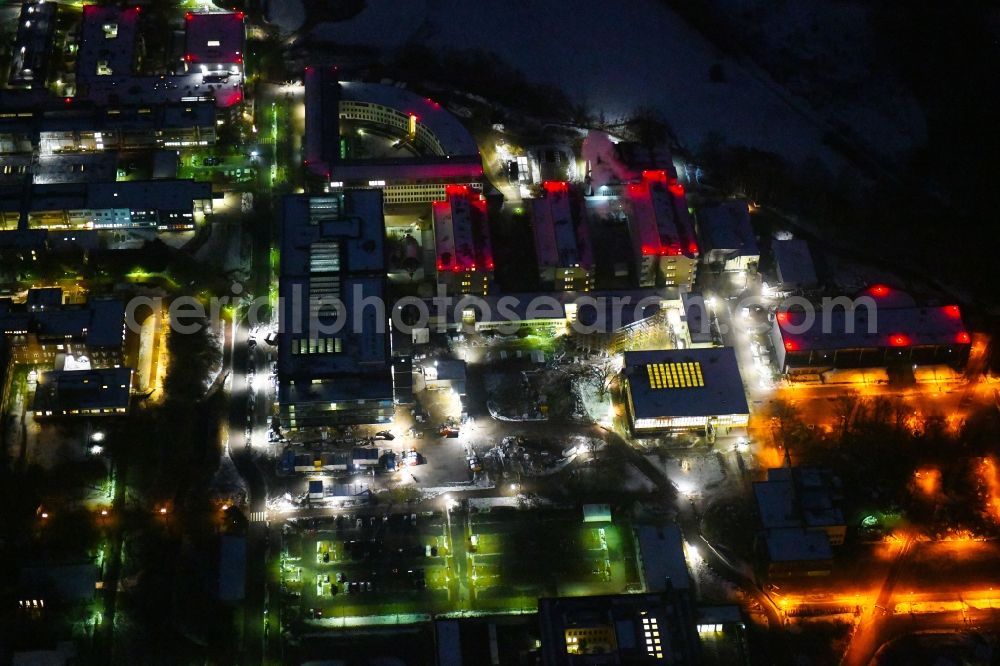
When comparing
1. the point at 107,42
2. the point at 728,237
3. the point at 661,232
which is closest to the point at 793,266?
the point at 728,237

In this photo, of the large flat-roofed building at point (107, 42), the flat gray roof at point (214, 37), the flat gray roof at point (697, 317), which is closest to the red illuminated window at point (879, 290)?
the flat gray roof at point (697, 317)

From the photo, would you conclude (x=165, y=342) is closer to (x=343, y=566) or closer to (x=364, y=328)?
(x=364, y=328)

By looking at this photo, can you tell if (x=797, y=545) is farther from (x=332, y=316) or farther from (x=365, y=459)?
(x=332, y=316)

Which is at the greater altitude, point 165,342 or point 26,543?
point 165,342

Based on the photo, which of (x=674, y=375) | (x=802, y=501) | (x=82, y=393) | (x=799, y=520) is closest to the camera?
(x=799, y=520)

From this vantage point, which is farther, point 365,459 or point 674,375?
point 674,375

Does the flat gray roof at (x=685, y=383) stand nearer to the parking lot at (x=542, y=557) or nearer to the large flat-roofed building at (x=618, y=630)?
the parking lot at (x=542, y=557)

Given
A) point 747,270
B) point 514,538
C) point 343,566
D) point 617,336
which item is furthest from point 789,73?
point 343,566

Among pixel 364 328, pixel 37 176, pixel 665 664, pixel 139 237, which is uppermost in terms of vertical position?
pixel 37 176
